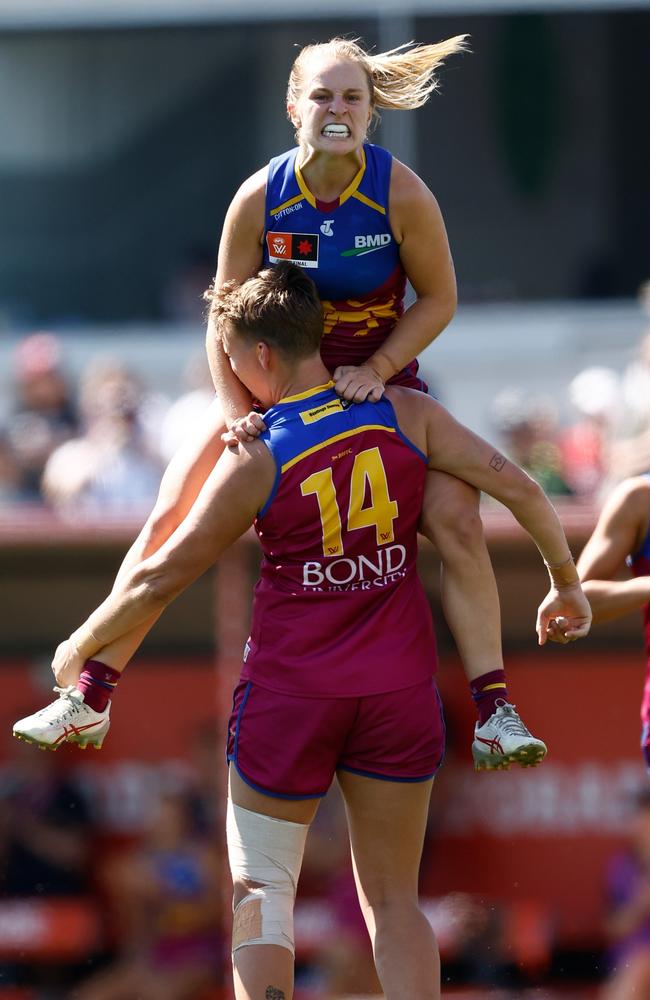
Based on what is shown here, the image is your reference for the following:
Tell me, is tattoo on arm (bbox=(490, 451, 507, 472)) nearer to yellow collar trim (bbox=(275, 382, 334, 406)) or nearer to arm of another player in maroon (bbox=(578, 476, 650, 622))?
yellow collar trim (bbox=(275, 382, 334, 406))

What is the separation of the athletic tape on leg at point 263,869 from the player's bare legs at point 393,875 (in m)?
0.17

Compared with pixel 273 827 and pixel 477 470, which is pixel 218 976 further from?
pixel 477 470

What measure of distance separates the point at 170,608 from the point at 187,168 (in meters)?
5.59

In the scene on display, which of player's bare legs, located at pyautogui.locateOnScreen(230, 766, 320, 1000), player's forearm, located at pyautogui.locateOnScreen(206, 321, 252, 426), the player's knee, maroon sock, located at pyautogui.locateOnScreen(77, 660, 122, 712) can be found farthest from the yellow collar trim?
the player's knee

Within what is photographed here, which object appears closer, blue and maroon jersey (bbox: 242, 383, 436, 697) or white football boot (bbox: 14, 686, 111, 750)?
blue and maroon jersey (bbox: 242, 383, 436, 697)

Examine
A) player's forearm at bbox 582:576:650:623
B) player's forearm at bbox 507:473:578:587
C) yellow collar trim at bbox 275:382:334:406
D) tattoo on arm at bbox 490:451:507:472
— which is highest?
yellow collar trim at bbox 275:382:334:406

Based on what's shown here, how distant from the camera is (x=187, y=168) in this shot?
11148mm

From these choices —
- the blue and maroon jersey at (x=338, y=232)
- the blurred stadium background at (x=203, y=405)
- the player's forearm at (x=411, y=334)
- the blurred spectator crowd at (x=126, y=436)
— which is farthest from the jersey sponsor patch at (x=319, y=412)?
the blurred spectator crowd at (x=126, y=436)

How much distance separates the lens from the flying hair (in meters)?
3.98

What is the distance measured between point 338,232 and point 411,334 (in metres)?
0.32

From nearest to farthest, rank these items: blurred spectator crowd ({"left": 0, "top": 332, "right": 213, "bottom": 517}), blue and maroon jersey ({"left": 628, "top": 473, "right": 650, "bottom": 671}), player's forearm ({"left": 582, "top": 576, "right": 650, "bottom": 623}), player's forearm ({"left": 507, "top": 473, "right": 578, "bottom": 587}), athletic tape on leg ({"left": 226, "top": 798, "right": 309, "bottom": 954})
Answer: athletic tape on leg ({"left": 226, "top": 798, "right": 309, "bottom": 954}), player's forearm ({"left": 507, "top": 473, "right": 578, "bottom": 587}), player's forearm ({"left": 582, "top": 576, "right": 650, "bottom": 623}), blue and maroon jersey ({"left": 628, "top": 473, "right": 650, "bottom": 671}), blurred spectator crowd ({"left": 0, "top": 332, "right": 213, "bottom": 517})

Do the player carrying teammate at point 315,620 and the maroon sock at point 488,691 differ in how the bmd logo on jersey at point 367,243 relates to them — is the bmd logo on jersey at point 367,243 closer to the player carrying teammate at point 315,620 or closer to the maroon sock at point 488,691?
the player carrying teammate at point 315,620

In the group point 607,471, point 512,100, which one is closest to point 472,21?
point 512,100

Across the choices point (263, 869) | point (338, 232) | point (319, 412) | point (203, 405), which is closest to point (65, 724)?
point (263, 869)
